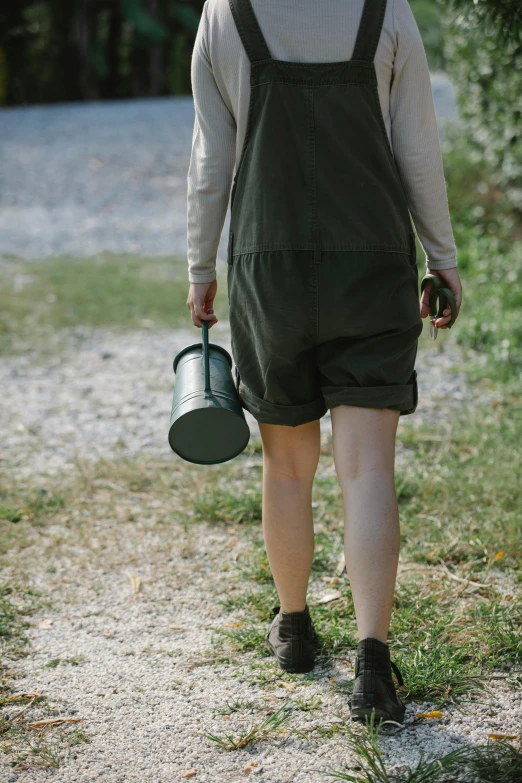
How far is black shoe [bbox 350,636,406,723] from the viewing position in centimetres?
218

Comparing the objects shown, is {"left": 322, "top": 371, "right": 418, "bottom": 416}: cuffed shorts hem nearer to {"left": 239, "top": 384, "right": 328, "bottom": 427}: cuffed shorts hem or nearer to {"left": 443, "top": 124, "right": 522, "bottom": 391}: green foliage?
{"left": 239, "top": 384, "right": 328, "bottom": 427}: cuffed shorts hem

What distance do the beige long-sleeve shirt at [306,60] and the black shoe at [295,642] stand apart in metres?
0.96

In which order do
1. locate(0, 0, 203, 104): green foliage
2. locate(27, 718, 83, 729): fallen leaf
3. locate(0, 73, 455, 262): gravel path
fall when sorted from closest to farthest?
locate(27, 718, 83, 729): fallen leaf < locate(0, 73, 455, 262): gravel path < locate(0, 0, 203, 104): green foliage

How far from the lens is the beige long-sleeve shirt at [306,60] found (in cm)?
206

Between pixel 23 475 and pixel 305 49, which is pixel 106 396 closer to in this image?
pixel 23 475

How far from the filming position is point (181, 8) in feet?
56.6

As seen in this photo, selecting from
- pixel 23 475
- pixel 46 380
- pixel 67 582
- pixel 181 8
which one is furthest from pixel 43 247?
pixel 181 8

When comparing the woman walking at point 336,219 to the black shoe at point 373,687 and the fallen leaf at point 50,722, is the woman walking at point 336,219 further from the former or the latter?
the fallen leaf at point 50,722

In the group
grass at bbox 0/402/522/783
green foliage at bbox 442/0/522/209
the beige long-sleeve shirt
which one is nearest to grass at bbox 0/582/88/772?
grass at bbox 0/402/522/783

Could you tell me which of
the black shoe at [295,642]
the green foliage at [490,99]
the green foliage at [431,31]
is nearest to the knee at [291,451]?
the black shoe at [295,642]

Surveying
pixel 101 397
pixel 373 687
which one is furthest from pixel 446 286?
pixel 101 397

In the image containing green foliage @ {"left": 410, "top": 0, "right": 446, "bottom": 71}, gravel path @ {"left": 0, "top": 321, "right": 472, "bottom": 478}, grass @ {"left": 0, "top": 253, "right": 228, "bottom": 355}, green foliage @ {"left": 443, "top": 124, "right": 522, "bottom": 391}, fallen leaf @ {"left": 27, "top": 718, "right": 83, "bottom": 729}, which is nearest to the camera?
fallen leaf @ {"left": 27, "top": 718, "right": 83, "bottom": 729}

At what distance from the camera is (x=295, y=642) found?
2.50m

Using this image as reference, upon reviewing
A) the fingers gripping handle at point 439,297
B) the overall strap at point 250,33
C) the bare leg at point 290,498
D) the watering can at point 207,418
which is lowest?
the bare leg at point 290,498
